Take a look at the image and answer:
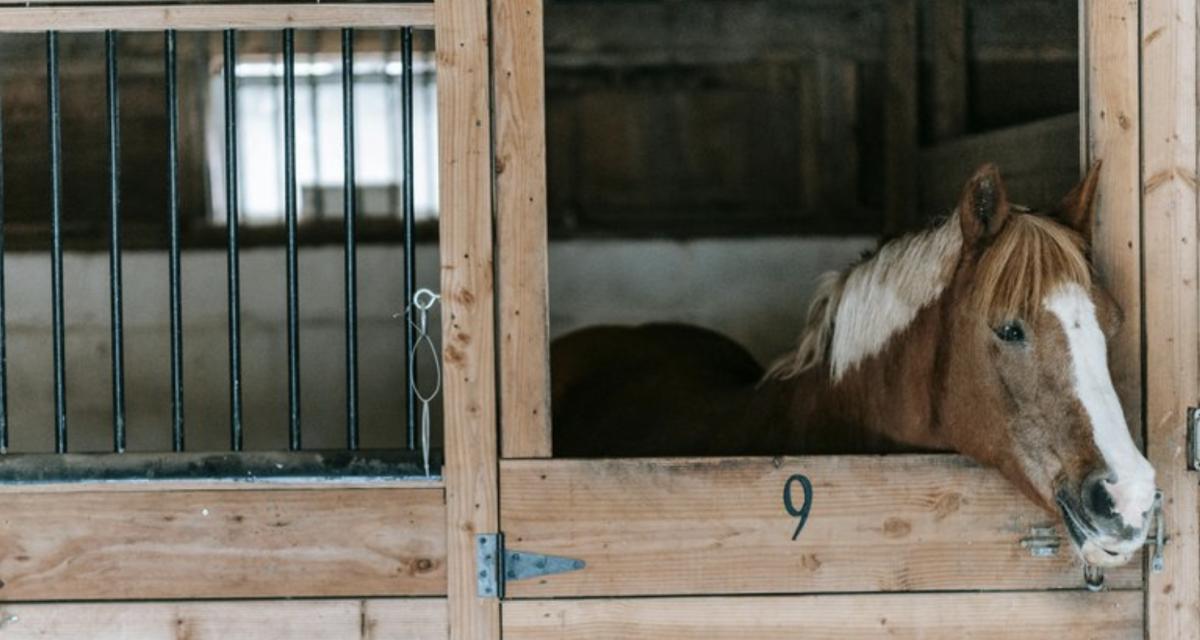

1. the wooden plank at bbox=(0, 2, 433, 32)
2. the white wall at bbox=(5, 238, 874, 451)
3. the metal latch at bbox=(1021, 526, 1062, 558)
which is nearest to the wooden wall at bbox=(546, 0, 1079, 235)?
the white wall at bbox=(5, 238, 874, 451)

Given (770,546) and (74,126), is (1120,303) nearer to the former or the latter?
(770,546)

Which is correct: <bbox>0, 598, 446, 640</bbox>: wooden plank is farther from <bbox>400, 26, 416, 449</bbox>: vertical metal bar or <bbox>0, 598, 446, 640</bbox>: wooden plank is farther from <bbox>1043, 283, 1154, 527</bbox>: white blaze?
<bbox>1043, 283, 1154, 527</bbox>: white blaze

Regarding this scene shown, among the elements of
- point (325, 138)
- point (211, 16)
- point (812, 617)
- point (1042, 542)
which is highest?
point (325, 138)

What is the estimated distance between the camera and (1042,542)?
2059 mm

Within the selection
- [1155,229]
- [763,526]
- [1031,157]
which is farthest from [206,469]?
[1031,157]

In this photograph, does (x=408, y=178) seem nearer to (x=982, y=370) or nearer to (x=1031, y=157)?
(x=982, y=370)

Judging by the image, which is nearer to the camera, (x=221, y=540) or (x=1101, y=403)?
(x=1101, y=403)

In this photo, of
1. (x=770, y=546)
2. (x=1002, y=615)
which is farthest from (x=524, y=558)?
(x=1002, y=615)

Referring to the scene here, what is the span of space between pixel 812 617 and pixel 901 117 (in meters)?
2.58

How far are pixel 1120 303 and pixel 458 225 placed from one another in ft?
3.36

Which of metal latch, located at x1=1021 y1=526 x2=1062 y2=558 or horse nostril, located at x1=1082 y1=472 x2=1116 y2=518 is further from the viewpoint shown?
metal latch, located at x1=1021 y1=526 x2=1062 y2=558

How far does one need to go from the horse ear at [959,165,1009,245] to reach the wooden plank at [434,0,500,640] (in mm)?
723

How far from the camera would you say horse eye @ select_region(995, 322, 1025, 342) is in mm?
1993

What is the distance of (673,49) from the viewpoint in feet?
16.0
